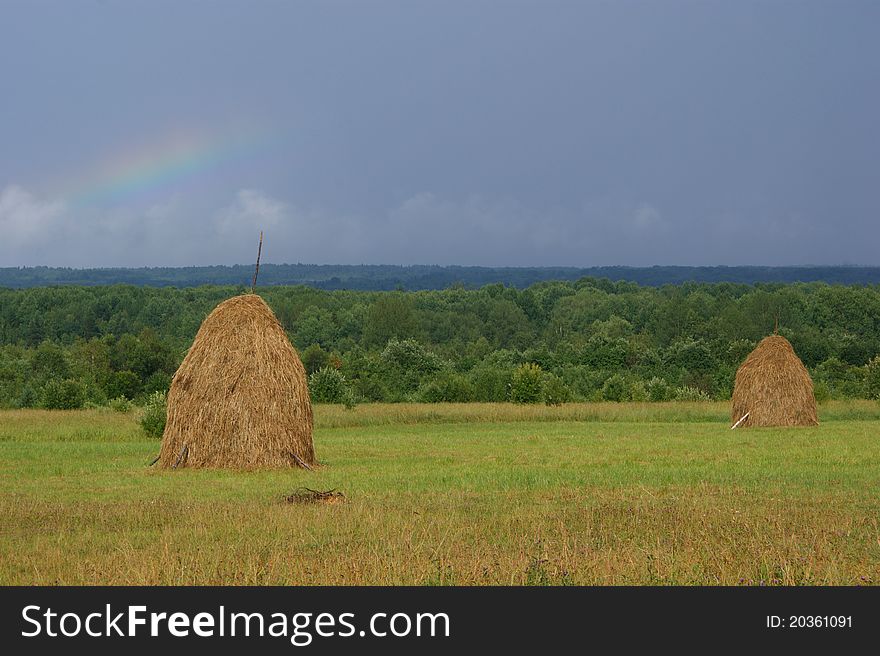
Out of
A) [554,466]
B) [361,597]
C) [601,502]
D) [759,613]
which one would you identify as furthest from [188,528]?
[554,466]

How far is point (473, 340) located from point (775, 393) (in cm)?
9046

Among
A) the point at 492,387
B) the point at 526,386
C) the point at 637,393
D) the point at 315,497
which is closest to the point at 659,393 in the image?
the point at 637,393

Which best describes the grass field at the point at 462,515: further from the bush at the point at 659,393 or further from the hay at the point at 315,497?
the bush at the point at 659,393

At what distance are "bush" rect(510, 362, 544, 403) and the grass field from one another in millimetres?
21048

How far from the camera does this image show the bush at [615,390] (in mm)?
57031

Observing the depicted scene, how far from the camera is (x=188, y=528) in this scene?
44.9ft

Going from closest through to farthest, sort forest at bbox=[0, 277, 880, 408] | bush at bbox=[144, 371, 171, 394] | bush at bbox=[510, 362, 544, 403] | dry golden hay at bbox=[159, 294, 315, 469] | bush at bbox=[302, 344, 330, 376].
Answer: dry golden hay at bbox=[159, 294, 315, 469] < bush at bbox=[510, 362, 544, 403] < forest at bbox=[0, 277, 880, 408] < bush at bbox=[144, 371, 171, 394] < bush at bbox=[302, 344, 330, 376]

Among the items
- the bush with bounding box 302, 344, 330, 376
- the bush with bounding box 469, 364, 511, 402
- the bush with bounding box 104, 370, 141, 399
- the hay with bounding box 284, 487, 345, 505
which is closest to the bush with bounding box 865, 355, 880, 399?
the bush with bounding box 469, 364, 511, 402

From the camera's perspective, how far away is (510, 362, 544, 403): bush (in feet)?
166

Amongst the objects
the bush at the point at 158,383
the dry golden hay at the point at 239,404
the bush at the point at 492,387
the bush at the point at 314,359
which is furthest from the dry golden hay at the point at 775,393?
the bush at the point at 314,359

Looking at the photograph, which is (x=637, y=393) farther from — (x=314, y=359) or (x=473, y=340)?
(x=473, y=340)

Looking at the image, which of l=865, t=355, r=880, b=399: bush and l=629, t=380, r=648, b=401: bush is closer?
l=629, t=380, r=648, b=401: bush

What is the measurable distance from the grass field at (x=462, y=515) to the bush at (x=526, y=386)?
21048 millimetres

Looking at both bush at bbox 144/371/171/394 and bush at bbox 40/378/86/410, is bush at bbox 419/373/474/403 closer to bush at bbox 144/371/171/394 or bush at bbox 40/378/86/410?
bush at bbox 144/371/171/394
